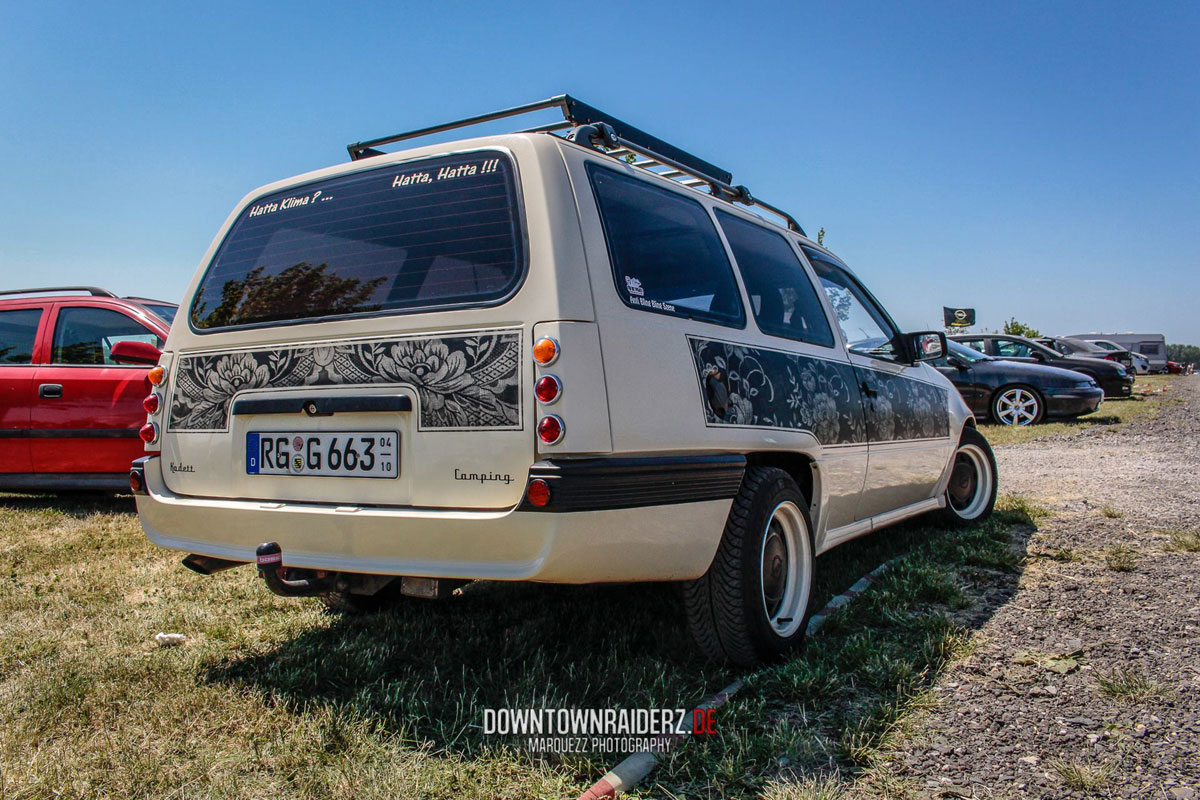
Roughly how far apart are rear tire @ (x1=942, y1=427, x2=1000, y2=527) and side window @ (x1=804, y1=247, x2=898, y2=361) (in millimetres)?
1318

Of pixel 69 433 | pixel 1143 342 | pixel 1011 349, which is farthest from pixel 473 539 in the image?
pixel 1143 342

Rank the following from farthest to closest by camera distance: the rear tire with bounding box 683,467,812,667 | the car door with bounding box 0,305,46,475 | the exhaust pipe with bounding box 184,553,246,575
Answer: the car door with bounding box 0,305,46,475, the exhaust pipe with bounding box 184,553,246,575, the rear tire with bounding box 683,467,812,667

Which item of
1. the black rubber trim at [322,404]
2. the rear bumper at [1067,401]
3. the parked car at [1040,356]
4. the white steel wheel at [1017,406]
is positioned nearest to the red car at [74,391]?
the black rubber trim at [322,404]

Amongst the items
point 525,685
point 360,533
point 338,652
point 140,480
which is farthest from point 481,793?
point 140,480

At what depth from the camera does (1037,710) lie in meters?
2.56

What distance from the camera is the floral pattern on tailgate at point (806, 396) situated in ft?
9.50

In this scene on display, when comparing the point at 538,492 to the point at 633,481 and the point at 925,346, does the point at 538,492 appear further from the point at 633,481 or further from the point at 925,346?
the point at 925,346

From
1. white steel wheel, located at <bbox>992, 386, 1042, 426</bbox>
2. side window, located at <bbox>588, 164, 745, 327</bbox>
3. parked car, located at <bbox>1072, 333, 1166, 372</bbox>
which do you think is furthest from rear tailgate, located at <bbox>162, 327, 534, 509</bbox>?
parked car, located at <bbox>1072, 333, 1166, 372</bbox>

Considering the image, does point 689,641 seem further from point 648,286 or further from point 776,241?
point 776,241

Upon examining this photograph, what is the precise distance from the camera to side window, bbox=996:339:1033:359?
1436cm

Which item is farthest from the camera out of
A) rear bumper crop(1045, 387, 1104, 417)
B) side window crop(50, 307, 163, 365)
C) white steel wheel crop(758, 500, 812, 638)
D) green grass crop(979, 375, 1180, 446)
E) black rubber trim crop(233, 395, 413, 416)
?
rear bumper crop(1045, 387, 1104, 417)

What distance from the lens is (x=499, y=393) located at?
2428 mm

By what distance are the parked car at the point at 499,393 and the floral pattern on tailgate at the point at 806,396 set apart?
→ 0.6 inches

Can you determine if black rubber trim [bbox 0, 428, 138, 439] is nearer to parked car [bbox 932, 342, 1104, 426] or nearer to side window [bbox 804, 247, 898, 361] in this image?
side window [bbox 804, 247, 898, 361]
